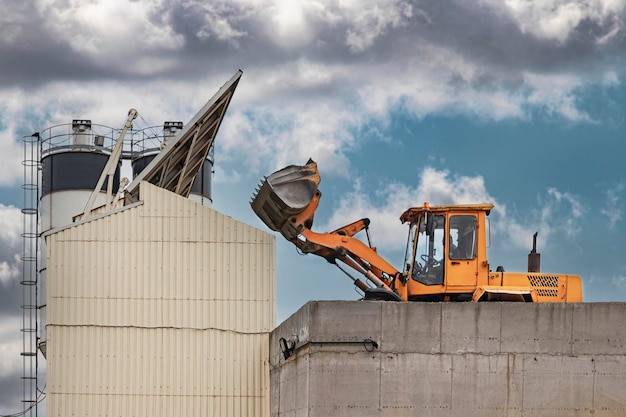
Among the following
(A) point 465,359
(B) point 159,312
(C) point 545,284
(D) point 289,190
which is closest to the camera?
(A) point 465,359

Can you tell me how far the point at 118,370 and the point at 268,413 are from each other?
4.10m

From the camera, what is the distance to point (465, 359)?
84.0 ft

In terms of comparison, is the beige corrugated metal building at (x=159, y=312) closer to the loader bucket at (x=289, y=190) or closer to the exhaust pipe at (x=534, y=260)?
the loader bucket at (x=289, y=190)

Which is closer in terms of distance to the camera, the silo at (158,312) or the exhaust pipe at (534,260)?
the exhaust pipe at (534,260)

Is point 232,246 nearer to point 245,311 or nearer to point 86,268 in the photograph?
Result: point 245,311

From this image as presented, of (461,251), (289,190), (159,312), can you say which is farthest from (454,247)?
(159,312)

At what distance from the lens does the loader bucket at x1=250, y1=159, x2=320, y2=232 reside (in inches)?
1147

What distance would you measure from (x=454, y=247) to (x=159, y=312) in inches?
326

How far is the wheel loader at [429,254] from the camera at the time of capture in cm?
2750

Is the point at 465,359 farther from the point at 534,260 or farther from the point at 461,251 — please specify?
the point at 534,260

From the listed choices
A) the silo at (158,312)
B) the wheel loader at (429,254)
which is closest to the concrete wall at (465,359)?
the wheel loader at (429,254)

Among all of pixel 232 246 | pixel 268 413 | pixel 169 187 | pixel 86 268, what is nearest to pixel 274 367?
pixel 268 413

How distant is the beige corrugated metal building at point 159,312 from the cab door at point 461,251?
550 cm

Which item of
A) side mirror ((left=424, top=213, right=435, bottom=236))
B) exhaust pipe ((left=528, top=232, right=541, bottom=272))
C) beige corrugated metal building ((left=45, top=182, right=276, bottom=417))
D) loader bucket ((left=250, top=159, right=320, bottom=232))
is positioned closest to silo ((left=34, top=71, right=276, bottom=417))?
beige corrugated metal building ((left=45, top=182, right=276, bottom=417))
